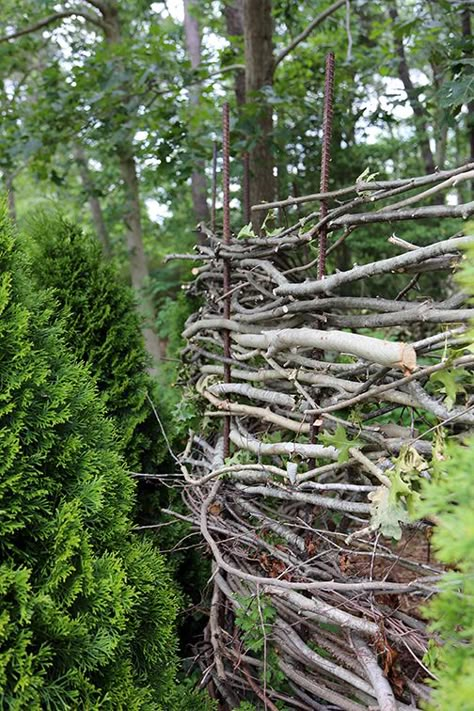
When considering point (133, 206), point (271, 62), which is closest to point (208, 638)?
point (271, 62)

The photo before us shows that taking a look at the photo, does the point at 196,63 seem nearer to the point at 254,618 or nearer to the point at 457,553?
the point at 254,618

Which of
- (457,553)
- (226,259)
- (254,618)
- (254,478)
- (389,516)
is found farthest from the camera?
(226,259)

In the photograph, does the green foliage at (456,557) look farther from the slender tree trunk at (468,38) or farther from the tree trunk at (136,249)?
the tree trunk at (136,249)

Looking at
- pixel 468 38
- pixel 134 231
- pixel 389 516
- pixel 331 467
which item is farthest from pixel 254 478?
pixel 134 231

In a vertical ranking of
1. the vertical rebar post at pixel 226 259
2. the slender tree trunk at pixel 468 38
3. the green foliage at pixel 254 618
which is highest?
the slender tree trunk at pixel 468 38

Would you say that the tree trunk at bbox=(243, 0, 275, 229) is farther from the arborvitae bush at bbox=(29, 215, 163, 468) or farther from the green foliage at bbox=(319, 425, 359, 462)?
the green foliage at bbox=(319, 425, 359, 462)

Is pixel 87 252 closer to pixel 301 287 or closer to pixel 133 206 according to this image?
pixel 301 287

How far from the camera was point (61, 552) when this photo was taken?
4.83 ft

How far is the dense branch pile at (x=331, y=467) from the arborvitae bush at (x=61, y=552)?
0.32m

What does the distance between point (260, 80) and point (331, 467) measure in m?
3.72

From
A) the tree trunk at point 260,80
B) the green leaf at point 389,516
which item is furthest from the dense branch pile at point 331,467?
the tree trunk at point 260,80

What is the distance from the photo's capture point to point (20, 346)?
5.10 ft

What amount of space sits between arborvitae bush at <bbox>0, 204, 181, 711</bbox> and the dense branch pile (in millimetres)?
318

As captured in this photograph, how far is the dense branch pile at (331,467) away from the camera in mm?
1378
